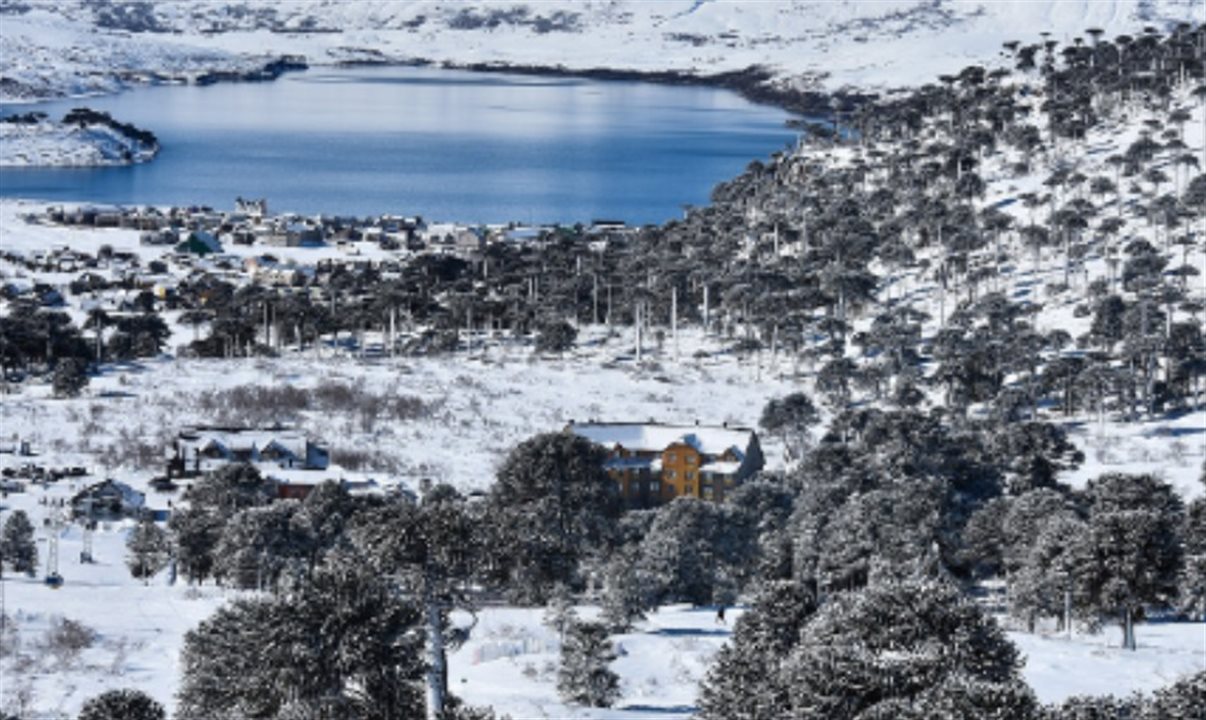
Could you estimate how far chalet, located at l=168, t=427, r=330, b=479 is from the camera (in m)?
56.7

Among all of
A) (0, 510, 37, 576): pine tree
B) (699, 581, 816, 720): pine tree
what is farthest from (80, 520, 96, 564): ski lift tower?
(699, 581, 816, 720): pine tree

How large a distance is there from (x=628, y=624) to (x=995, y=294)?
47709 millimetres

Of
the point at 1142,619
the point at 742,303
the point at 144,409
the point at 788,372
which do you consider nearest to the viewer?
the point at 1142,619

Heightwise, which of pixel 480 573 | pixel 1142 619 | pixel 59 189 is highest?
pixel 480 573

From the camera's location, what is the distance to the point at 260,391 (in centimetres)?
6769

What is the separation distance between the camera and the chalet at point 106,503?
1981 inches

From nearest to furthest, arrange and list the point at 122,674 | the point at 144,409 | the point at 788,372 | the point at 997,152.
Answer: the point at 122,674
the point at 144,409
the point at 788,372
the point at 997,152

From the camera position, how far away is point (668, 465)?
55750 mm

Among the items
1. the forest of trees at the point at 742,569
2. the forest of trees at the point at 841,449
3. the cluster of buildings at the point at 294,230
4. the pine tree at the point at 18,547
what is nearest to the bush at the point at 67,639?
the forest of trees at the point at 841,449

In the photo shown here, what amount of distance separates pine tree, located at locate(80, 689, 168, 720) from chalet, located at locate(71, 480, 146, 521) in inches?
1036

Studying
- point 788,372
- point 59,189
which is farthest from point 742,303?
point 59,189

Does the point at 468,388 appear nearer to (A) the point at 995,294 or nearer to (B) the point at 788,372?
(B) the point at 788,372

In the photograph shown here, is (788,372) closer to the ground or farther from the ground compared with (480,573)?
closer to the ground

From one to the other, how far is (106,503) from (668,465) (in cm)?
1717
